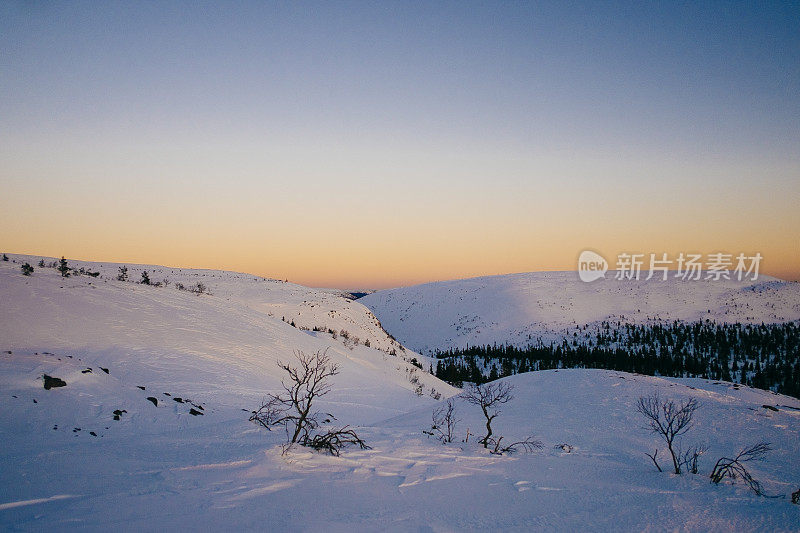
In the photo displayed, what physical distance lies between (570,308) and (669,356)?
216 ft

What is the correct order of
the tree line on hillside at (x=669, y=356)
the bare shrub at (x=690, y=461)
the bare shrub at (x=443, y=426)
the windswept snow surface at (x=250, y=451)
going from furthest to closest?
1. the tree line on hillside at (x=669, y=356)
2. the bare shrub at (x=443, y=426)
3. the bare shrub at (x=690, y=461)
4. the windswept snow surface at (x=250, y=451)

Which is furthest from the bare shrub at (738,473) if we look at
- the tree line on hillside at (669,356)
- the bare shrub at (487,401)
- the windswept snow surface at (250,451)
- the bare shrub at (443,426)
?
the tree line on hillside at (669,356)

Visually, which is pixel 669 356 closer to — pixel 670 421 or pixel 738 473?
pixel 738 473

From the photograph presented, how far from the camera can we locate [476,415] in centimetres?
2155

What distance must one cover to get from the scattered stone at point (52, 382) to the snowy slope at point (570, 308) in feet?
456

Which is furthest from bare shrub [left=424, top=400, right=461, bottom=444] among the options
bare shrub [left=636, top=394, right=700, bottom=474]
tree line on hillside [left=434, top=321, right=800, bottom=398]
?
tree line on hillside [left=434, top=321, right=800, bottom=398]

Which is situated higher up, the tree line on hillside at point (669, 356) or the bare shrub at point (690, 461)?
the bare shrub at point (690, 461)

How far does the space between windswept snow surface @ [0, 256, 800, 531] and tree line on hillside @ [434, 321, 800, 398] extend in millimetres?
53103

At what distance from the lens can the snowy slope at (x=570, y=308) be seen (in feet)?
501

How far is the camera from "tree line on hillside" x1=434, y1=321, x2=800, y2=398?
8646 centimetres

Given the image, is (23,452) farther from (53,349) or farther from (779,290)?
(779,290)

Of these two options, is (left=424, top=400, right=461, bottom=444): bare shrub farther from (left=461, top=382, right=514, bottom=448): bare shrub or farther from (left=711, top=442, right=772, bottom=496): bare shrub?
(left=711, top=442, right=772, bottom=496): bare shrub

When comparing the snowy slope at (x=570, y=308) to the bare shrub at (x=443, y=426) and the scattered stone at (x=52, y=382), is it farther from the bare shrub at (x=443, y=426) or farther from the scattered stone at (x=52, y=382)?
the scattered stone at (x=52, y=382)

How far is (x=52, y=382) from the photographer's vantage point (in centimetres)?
1256
